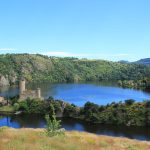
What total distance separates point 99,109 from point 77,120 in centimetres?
775

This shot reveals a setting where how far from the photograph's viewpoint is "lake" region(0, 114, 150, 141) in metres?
95.9

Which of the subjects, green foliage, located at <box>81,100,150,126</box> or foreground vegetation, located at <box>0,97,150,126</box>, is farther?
foreground vegetation, located at <box>0,97,150,126</box>

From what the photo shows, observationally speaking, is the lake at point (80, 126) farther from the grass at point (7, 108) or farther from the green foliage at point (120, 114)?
the grass at point (7, 108)

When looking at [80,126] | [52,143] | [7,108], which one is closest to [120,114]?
[80,126]

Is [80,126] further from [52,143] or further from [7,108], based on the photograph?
[52,143]

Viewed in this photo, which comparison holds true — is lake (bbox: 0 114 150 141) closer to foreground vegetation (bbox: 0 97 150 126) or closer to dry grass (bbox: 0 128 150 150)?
foreground vegetation (bbox: 0 97 150 126)

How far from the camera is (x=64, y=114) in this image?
4914 inches

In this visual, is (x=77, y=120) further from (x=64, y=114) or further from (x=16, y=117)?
(x=16, y=117)

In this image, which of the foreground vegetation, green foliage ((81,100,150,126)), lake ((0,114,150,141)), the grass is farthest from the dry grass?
the grass

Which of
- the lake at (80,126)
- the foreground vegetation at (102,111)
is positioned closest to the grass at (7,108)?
the foreground vegetation at (102,111)

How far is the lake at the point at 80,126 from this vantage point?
9594 cm

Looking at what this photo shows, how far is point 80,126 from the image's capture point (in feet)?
354

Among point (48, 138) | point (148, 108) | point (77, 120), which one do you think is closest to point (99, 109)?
point (77, 120)

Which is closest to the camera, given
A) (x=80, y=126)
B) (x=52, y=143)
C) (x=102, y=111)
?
(x=52, y=143)
